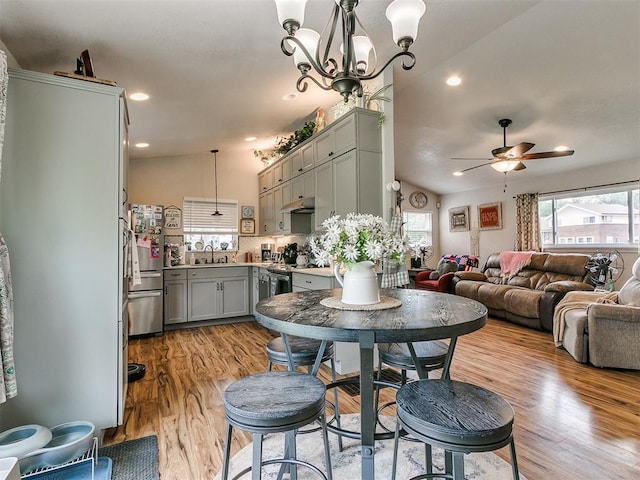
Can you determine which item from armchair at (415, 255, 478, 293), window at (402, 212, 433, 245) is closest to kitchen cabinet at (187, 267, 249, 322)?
armchair at (415, 255, 478, 293)

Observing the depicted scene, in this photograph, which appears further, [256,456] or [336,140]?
[336,140]

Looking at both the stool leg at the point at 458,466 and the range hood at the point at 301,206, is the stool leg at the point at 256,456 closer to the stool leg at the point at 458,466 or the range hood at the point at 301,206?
the stool leg at the point at 458,466

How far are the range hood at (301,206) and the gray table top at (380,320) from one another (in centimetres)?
260

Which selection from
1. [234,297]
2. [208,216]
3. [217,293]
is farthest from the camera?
[208,216]

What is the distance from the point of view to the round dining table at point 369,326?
1.27 metres

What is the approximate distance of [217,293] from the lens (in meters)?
5.11

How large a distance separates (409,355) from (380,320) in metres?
0.58

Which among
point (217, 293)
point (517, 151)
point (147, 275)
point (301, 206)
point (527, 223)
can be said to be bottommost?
point (217, 293)

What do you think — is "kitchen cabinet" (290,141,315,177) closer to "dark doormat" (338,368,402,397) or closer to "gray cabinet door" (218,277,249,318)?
"gray cabinet door" (218,277,249,318)

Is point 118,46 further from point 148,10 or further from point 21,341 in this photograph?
point 21,341

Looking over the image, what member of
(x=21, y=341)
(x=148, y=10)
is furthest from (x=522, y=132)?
(x=21, y=341)

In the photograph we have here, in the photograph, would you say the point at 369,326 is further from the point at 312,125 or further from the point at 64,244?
the point at 312,125

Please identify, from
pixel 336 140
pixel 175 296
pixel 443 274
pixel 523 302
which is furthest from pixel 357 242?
pixel 443 274

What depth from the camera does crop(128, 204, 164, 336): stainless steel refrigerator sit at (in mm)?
4340
